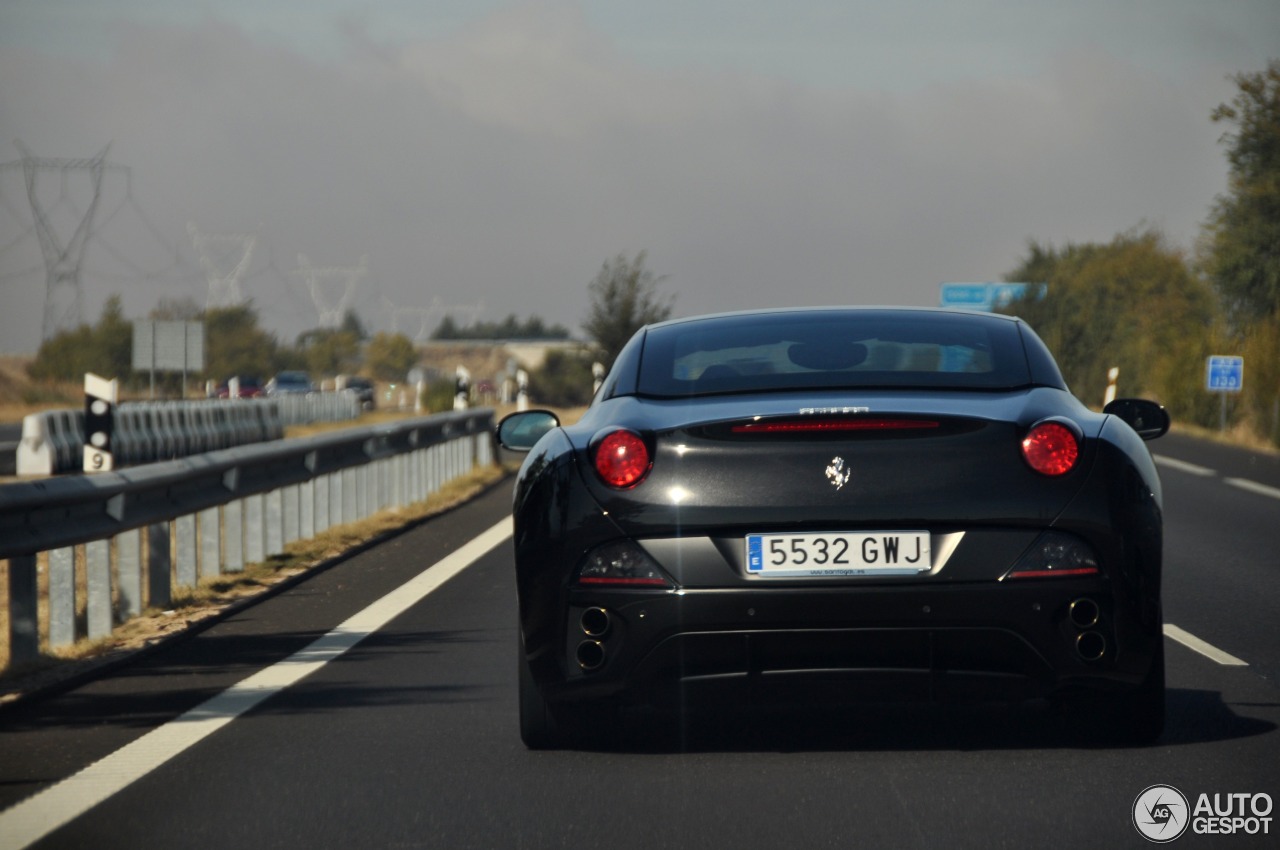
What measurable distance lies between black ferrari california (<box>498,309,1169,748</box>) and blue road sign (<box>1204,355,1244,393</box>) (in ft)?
94.3

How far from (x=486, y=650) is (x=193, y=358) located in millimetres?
26034

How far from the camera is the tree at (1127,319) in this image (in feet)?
125

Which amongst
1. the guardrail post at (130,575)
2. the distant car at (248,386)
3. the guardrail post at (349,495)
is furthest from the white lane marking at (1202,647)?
the distant car at (248,386)

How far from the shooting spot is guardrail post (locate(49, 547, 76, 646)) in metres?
8.29

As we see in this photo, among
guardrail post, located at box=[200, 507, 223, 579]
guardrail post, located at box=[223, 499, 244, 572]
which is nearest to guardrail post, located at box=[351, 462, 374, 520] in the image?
guardrail post, located at box=[223, 499, 244, 572]

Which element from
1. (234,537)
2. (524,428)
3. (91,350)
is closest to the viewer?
(524,428)

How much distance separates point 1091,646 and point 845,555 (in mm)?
766

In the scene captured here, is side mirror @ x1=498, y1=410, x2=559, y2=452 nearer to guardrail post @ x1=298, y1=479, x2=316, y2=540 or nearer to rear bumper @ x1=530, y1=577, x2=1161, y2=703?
rear bumper @ x1=530, y1=577, x2=1161, y2=703

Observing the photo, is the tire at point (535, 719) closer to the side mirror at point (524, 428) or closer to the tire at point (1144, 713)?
the side mirror at point (524, 428)

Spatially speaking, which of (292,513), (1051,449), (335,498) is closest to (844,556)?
(1051,449)

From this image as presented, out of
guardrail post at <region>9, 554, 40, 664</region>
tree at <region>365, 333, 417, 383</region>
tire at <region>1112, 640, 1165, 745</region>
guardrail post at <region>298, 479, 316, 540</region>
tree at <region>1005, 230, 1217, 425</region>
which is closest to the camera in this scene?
tire at <region>1112, 640, 1165, 745</region>

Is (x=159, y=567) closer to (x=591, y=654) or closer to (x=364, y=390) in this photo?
(x=591, y=654)

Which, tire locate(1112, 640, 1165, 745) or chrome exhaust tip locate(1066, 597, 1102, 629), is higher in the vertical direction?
chrome exhaust tip locate(1066, 597, 1102, 629)

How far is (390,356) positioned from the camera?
136750 millimetres
